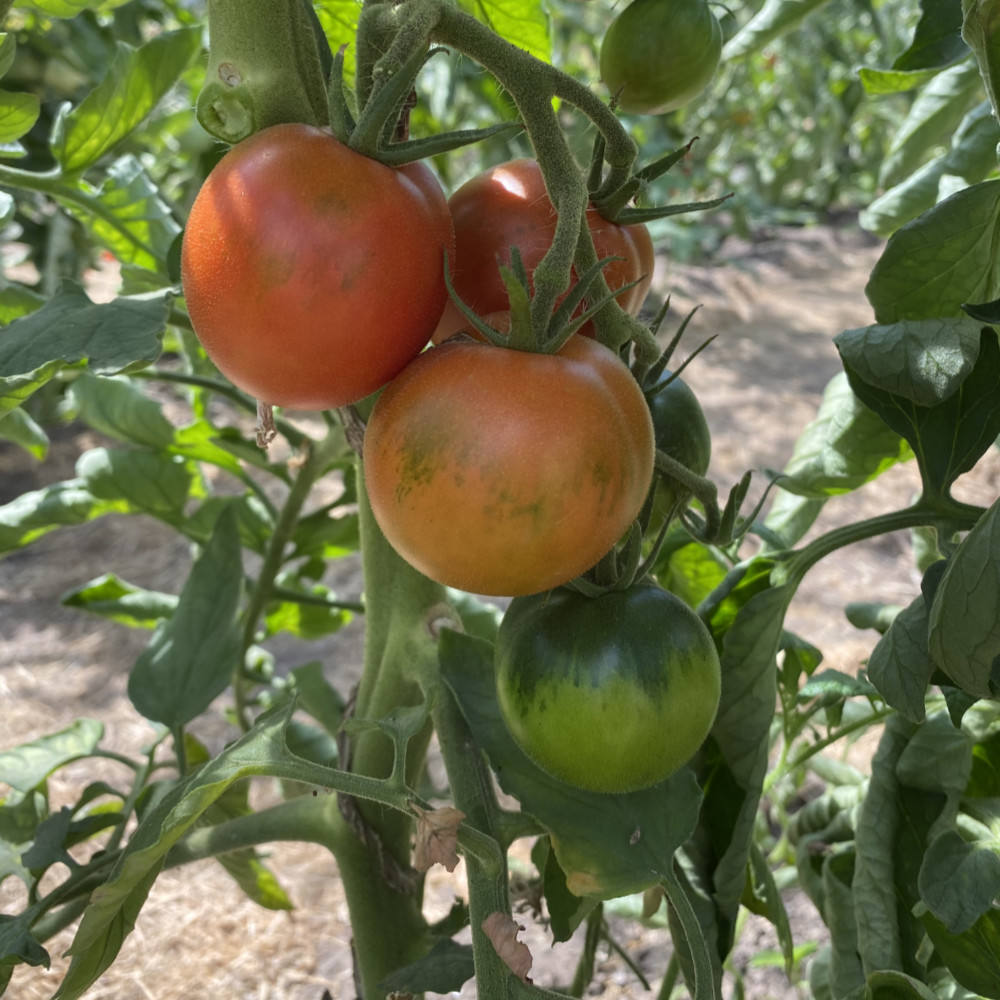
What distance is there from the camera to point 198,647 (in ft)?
2.38

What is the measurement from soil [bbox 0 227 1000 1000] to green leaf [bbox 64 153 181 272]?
23.5 inches

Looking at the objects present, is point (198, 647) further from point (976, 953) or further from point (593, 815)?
point (976, 953)

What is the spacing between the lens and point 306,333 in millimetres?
365

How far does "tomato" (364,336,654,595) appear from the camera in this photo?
35cm

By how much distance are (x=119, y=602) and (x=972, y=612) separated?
0.85 metres

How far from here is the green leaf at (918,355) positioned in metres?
0.47

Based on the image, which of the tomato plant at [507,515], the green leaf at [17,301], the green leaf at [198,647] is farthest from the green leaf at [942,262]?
the green leaf at [17,301]

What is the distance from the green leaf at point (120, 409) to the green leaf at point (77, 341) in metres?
0.36

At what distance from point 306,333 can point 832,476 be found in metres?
0.43

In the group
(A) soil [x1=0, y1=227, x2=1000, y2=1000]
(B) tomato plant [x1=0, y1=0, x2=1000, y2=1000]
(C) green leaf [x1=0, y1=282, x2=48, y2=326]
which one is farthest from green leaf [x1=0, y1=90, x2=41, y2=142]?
(A) soil [x1=0, y1=227, x2=1000, y2=1000]

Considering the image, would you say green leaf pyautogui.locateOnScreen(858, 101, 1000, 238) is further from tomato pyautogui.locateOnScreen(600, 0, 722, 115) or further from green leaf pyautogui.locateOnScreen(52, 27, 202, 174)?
green leaf pyautogui.locateOnScreen(52, 27, 202, 174)

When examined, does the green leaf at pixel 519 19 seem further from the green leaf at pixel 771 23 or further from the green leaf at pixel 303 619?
the green leaf at pixel 303 619

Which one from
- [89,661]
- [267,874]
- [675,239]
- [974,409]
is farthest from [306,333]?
[675,239]

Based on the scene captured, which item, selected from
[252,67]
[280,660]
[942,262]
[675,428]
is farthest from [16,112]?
[280,660]
